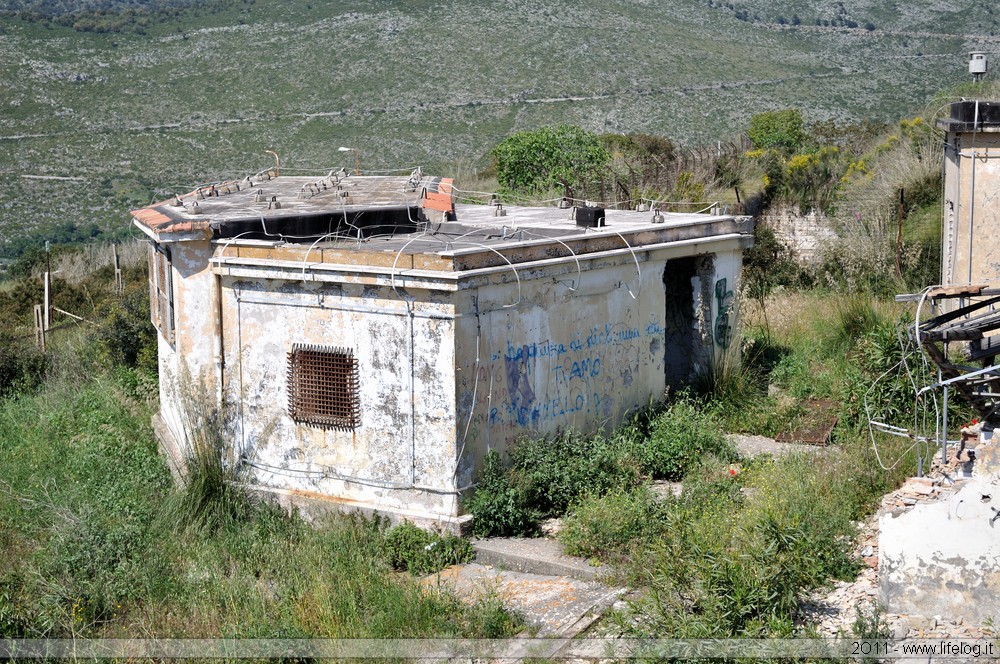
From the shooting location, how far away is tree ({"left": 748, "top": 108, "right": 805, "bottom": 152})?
90.1ft

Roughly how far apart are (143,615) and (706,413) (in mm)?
6963

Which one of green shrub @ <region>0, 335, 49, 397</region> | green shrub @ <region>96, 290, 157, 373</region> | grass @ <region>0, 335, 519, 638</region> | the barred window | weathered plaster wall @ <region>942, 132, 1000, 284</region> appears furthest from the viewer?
green shrub @ <region>0, 335, 49, 397</region>

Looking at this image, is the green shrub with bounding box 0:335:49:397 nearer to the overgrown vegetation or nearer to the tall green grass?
the overgrown vegetation

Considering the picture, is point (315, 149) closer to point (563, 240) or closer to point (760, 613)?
point (563, 240)

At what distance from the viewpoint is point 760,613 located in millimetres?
7516

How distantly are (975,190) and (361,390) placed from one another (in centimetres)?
794

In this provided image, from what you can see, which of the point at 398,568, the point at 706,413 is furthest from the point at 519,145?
the point at 398,568

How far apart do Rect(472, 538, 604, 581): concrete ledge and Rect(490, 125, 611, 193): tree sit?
15519 mm

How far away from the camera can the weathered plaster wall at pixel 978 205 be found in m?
13.0

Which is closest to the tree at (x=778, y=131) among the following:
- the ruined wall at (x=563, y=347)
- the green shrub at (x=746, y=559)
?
the ruined wall at (x=563, y=347)

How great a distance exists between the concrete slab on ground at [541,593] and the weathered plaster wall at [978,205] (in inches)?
277

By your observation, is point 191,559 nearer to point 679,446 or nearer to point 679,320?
point 679,446

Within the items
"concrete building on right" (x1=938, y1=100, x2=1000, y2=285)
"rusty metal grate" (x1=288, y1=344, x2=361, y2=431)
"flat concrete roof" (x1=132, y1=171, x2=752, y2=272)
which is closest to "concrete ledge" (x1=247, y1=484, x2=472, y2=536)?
"rusty metal grate" (x1=288, y1=344, x2=361, y2=431)

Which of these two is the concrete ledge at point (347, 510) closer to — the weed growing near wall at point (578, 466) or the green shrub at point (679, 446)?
the weed growing near wall at point (578, 466)
